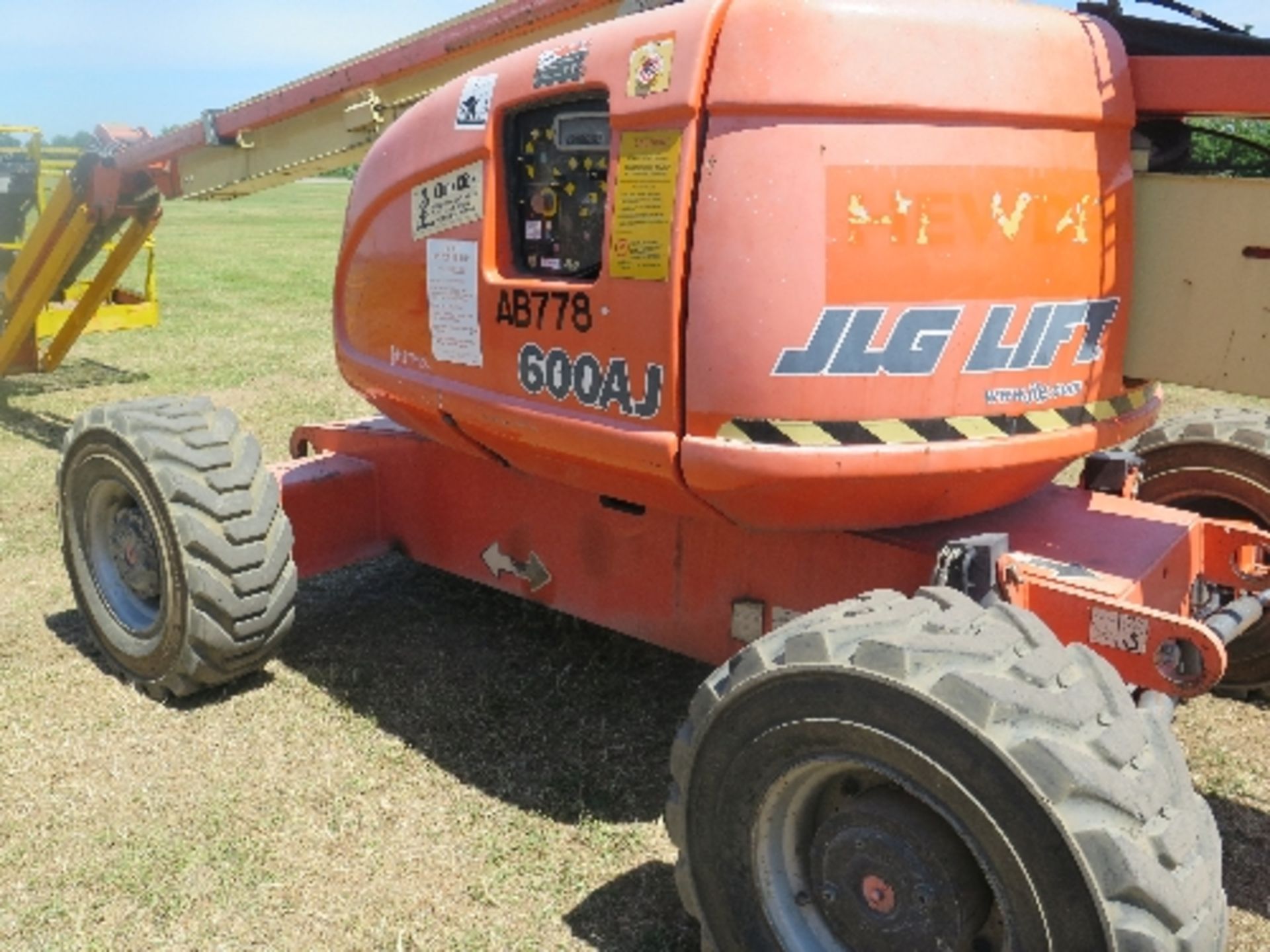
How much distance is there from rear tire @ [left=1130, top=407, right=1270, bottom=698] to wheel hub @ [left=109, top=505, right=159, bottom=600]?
3644 millimetres

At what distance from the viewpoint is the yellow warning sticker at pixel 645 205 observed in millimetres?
3029

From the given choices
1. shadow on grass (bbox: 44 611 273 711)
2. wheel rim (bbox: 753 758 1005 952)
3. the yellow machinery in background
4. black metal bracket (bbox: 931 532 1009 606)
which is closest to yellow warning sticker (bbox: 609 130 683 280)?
black metal bracket (bbox: 931 532 1009 606)

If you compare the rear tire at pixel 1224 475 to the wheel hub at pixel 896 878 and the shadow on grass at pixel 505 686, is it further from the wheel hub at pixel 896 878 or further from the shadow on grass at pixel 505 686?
the wheel hub at pixel 896 878

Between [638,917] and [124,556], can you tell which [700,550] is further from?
[124,556]

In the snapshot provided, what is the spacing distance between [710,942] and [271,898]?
4.07ft

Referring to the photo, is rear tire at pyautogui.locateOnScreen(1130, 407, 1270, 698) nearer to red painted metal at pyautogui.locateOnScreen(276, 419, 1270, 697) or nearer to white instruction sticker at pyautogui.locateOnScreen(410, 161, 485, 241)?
red painted metal at pyautogui.locateOnScreen(276, 419, 1270, 697)

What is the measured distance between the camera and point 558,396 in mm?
3434

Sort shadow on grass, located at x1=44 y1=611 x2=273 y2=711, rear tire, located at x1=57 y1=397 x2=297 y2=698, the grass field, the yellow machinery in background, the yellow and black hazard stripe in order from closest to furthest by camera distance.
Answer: the yellow and black hazard stripe, the grass field, rear tire, located at x1=57 y1=397 x2=297 y2=698, shadow on grass, located at x1=44 y1=611 x2=273 y2=711, the yellow machinery in background

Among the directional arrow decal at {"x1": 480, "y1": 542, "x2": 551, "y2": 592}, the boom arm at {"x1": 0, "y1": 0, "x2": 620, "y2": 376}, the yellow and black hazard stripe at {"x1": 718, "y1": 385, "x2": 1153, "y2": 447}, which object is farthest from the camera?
the boom arm at {"x1": 0, "y1": 0, "x2": 620, "y2": 376}

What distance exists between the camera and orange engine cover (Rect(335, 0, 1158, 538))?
9.37 feet

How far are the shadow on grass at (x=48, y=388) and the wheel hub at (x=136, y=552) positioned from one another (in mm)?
4008

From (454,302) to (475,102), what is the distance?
59 cm

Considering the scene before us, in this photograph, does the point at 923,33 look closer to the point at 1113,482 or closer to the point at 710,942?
the point at 1113,482

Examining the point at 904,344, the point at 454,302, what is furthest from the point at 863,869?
the point at 454,302
